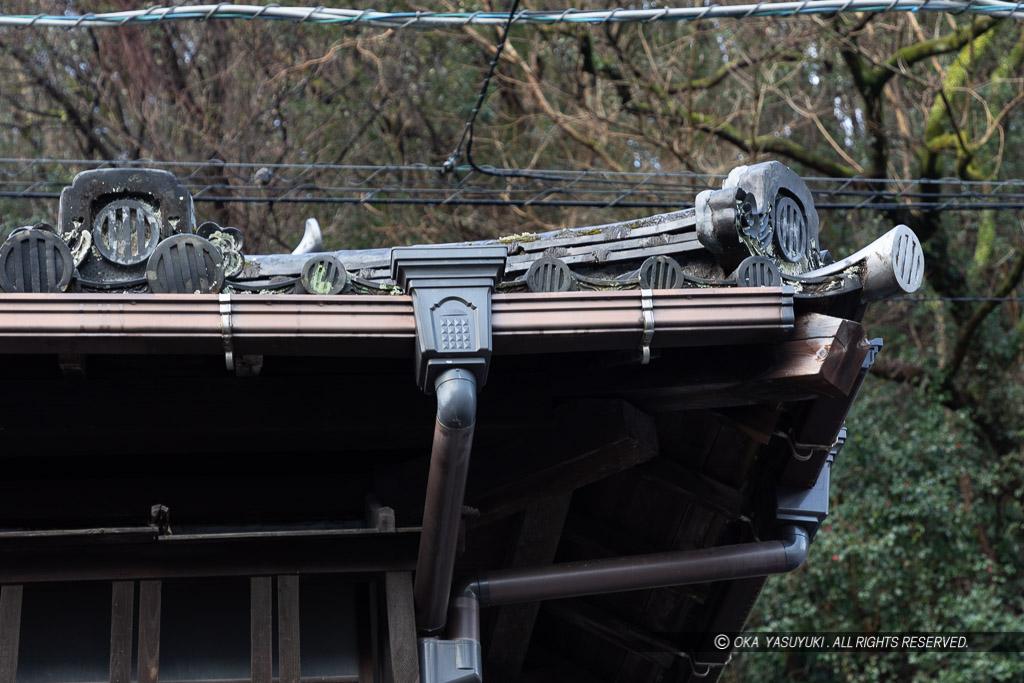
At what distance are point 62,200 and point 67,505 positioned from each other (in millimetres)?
1171

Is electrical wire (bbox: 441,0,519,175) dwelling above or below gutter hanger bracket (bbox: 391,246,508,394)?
above

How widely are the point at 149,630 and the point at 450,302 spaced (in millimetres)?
1459

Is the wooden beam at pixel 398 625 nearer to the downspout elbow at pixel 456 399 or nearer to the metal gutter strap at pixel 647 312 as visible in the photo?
the downspout elbow at pixel 456 399

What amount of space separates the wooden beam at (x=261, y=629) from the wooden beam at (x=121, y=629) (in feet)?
1.25

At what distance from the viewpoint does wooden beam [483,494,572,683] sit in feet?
15.6

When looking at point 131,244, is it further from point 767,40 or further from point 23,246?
point 767,40

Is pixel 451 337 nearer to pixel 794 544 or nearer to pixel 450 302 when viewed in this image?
pixel 450 302

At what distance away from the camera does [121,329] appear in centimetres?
317

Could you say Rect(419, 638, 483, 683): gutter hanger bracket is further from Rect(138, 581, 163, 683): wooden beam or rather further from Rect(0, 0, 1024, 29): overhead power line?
Rect(0, 0, 1024, 29): overhead power line

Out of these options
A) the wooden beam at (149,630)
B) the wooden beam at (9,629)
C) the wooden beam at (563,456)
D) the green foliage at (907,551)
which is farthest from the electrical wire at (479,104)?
the green foliage at (907,551)

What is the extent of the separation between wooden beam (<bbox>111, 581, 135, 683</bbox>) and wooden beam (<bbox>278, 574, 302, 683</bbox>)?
1.54 feet

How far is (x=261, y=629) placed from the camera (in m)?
3.74

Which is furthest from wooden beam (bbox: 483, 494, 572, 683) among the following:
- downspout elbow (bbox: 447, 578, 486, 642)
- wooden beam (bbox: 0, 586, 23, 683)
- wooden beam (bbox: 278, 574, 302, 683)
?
wooden beam (bbox: 0, 586, 23, 683)

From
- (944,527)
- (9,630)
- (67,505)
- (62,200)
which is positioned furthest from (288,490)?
(944,527)
